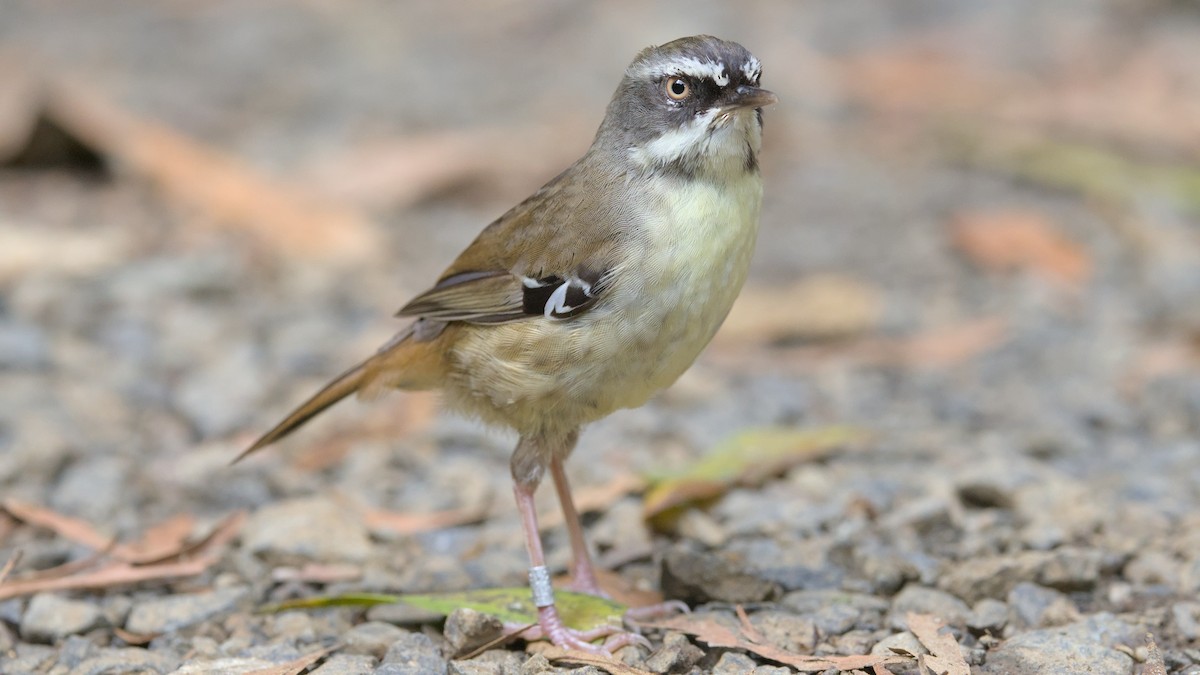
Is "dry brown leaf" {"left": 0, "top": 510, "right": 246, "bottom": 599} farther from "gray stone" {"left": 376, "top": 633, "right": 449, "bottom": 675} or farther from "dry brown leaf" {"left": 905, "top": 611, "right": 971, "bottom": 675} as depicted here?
"dry brown leaf" {"left": 905, "top": 611, "right": 971, "bottom": 675}

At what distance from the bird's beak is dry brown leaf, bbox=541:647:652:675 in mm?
1813

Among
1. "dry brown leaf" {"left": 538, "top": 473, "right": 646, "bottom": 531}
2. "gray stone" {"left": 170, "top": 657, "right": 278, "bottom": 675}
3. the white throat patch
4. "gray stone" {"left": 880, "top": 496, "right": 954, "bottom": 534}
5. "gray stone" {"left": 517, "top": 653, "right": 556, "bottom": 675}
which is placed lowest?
"gray stone" {"left": 517, "top": 653, "right": 556, "bottom": 675}

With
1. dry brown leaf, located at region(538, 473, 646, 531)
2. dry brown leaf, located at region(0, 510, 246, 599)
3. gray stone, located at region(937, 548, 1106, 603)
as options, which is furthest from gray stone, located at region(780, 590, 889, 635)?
dry brown leaf, located at region(0, 510, 246, 599)

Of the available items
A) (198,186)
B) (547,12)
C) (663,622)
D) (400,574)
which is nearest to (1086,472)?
(663,622)

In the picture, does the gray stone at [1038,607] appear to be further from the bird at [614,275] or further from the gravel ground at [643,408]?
the bird at [614,275]

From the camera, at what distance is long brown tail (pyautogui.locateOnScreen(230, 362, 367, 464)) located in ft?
16.0

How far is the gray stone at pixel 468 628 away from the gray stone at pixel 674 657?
0.51 meters

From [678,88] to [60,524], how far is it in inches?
117

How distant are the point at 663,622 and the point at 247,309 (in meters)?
3.96

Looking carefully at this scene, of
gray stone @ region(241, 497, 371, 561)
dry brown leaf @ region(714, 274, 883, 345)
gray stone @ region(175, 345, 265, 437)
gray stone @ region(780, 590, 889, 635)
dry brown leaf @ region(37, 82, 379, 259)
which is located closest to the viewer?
gray stone @ region(780, 590, 889, 635)

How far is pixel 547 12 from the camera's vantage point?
13.6m

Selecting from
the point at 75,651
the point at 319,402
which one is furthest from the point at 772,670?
the point at 75,651

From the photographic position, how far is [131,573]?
474 centimetres

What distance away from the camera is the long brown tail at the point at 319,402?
489 centimetres
